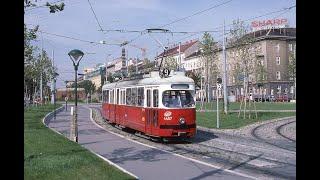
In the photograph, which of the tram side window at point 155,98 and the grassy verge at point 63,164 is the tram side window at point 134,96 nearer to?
the tram side window at point 155,98

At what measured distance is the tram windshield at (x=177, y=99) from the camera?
20.4m

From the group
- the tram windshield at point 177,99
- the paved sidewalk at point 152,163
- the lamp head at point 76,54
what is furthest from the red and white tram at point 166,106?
the lamp head at point 76,54

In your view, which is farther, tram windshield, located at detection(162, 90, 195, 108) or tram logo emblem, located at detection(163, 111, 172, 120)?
tram windshield, located at detection(162, 90, 195, 108)

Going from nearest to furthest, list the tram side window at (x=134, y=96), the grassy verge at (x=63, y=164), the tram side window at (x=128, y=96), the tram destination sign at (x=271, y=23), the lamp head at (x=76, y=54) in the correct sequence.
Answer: the grassy verge at (x=63, y=164), the lamp head at (x=76, y=54), the tram side window at (x=134, y=96), the tram side window at (x=128, y=96), the tram destination sign at (x=271, y=23)

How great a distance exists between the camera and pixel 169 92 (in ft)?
67.6

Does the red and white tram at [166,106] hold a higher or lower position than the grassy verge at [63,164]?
higher

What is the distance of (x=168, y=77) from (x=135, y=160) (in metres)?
6.94

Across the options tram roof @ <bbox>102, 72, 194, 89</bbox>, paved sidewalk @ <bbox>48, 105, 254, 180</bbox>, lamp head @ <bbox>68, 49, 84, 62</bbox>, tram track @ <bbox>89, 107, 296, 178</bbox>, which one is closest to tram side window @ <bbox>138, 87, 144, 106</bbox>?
tram roof @ <bbox>102, 72, 194, 89</bbox>

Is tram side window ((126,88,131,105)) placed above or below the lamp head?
below

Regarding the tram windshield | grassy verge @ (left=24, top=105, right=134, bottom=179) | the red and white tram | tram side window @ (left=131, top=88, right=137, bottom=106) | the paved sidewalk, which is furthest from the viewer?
tram side window @ (left=131, top=88, right=137, bottom=106)

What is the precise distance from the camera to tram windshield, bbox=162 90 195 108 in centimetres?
2042

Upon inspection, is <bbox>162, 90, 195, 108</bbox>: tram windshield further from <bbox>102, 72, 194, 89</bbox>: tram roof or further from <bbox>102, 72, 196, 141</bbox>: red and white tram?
<bbox>102, 72, 194, 89</bbox>: tram roof
